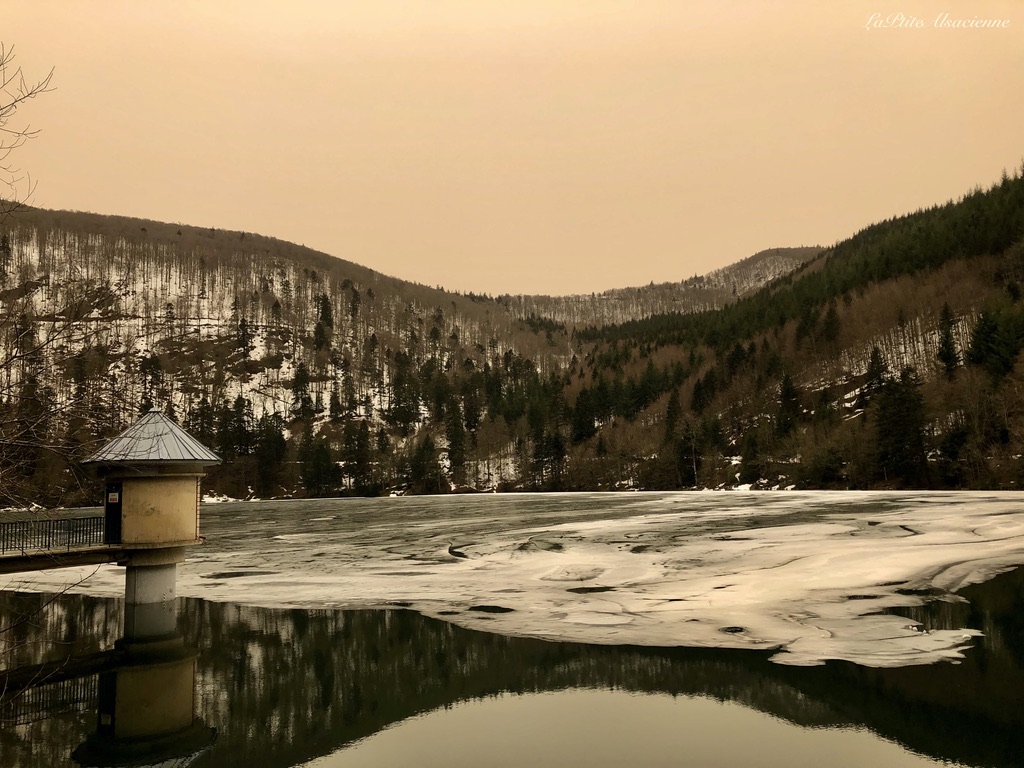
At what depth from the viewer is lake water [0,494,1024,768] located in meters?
10.4

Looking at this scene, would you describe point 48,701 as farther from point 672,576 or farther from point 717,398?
point 717,398

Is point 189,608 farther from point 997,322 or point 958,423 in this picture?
point 997,322

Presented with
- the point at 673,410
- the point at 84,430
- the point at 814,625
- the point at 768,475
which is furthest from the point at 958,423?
the point at 84,430

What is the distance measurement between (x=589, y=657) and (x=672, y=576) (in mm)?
8749

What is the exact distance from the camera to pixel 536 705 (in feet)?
39.7

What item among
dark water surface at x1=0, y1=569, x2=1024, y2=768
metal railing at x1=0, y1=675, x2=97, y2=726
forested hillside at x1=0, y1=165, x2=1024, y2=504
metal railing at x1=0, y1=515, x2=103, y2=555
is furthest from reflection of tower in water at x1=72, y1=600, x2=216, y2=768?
forested hillside at x1=0, y1=165, x2=1024, y2=504

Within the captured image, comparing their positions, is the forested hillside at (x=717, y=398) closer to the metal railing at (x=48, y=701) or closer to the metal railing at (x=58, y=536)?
the metal railing at (x=58, y=536)

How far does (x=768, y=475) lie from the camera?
316 ft

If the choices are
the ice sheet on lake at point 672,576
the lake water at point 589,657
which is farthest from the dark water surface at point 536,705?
the ice sheet on lake at point 672,576

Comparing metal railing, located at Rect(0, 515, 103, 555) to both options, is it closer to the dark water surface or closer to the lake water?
the lake water

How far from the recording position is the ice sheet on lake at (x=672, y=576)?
15.6m

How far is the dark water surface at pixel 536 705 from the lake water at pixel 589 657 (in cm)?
5

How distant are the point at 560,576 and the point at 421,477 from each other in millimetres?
111775

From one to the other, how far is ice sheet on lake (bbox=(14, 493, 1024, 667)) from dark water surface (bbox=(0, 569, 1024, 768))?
1.18 metres
